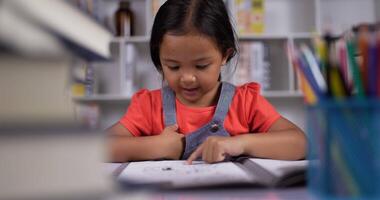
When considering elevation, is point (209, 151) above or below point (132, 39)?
A: below

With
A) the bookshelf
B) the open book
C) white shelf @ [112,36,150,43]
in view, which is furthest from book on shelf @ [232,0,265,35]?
the open book

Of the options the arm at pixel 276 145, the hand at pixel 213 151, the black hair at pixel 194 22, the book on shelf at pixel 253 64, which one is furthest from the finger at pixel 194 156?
the book on shelf at pixel 253 64

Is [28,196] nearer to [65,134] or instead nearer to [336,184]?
[65,134]

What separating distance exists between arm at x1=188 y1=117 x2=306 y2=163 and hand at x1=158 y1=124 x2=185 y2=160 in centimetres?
12

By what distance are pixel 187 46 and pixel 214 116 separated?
0.19 metres

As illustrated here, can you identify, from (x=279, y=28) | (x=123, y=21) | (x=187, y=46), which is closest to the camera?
(x=187, y=46)

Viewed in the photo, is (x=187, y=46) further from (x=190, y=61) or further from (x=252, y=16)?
(x=252, y=16)

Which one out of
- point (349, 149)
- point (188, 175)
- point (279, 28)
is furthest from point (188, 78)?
point (279, 28)

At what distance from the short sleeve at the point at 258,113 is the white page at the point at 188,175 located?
0.44 meters

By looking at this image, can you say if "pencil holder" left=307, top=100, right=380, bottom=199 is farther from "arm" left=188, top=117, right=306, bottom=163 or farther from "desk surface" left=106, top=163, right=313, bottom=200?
"arm" left=188, top=117, right=306, bottom=163

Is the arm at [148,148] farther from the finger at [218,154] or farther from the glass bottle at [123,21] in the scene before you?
the glass bottle at [123,21]

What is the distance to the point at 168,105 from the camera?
104cm

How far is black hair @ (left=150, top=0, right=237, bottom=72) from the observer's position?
928mm

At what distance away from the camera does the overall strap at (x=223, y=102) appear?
3.27 ft
